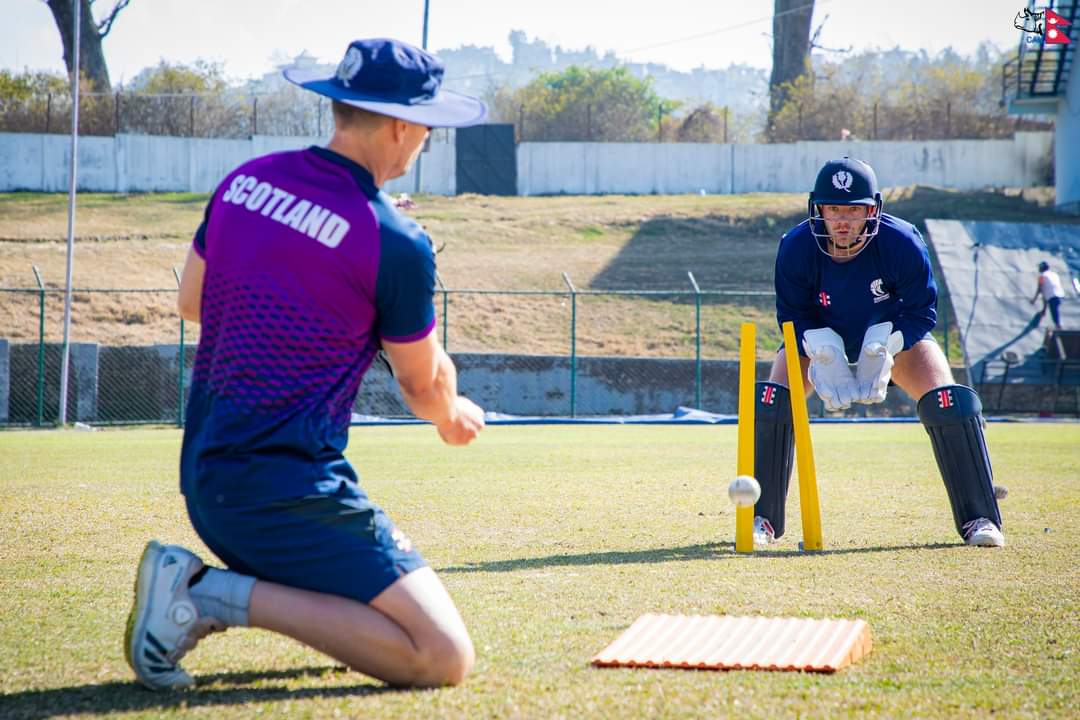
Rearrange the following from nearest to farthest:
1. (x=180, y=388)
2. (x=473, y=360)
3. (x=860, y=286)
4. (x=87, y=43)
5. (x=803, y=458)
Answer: (x=803, y=458)
(x=860, y=286)
(x=180, y=388)
(x=473, y=360)
(x=87, y=43)

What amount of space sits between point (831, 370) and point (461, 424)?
3.32 m

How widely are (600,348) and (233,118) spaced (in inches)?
1119

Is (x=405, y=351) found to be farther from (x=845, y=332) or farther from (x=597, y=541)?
(x=845, y=332)

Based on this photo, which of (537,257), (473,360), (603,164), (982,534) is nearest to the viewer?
(982,534)

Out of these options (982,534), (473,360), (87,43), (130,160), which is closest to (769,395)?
(982,534)

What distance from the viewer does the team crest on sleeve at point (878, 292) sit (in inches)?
260

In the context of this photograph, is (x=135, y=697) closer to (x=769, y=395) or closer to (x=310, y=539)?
(x=310, y=539)

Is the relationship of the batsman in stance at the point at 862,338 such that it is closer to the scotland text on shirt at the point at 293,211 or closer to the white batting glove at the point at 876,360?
the white batting glove at the point at 876,360

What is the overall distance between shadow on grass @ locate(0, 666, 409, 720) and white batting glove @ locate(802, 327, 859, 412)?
3.68 metres

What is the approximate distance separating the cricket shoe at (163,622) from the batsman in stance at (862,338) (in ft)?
12.1

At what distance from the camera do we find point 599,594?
5.04m

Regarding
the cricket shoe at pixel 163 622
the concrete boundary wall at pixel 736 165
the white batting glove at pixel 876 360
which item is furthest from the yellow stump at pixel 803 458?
the concrete boundary wall at pixel 736 165

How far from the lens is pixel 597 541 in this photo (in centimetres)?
665

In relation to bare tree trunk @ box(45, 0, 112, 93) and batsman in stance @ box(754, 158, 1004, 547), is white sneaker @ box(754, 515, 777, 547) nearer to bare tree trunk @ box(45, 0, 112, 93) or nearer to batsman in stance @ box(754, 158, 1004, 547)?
batsman in stance @ box(754, 158, 1004, 547)
